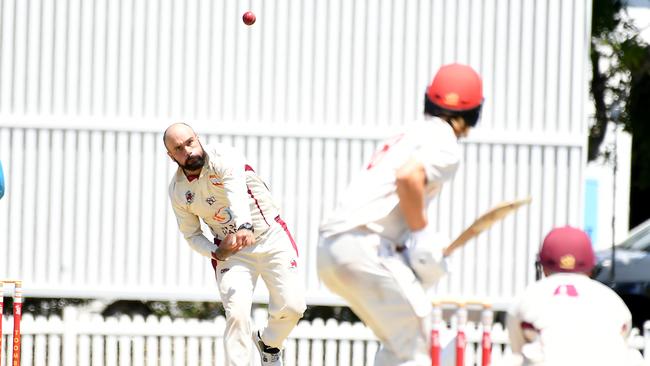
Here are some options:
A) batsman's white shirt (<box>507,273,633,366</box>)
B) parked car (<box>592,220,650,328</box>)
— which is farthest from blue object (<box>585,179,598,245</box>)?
batsman's white shirt (<box>507,273,633,366</box>)

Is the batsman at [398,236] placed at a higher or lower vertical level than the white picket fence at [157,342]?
higher

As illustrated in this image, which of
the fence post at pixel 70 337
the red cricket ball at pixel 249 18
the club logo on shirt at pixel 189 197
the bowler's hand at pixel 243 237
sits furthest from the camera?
the red cricket ball at pixel 249 18

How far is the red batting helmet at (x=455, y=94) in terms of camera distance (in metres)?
6.08

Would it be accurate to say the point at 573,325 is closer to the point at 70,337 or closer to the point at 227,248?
the point at 227,248

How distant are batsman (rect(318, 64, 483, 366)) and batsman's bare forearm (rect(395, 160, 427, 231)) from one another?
0.04ft

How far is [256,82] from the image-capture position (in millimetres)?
11016

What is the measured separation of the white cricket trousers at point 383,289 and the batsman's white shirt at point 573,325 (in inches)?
24.1

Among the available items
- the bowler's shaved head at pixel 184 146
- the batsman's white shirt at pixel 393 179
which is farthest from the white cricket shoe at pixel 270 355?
the batsman's white shirt at pixel 393 179

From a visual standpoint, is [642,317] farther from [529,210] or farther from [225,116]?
[225,116]

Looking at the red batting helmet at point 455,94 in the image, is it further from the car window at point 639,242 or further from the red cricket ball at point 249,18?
the car window at point 639,242

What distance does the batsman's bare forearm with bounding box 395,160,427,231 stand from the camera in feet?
19.2

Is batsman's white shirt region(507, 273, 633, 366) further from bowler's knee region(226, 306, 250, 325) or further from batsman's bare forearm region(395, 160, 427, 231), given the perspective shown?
bowler's knee region(226, 306, 250, 325)

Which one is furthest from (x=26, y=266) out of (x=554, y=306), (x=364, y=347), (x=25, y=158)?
(x=554, y=306)

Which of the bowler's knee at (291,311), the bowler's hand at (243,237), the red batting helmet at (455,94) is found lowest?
the bowler's knee at (291,311)
